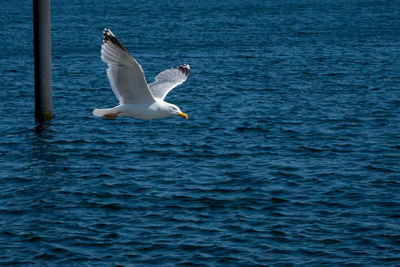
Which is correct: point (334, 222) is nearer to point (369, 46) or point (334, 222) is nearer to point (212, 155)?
point (212, 155)

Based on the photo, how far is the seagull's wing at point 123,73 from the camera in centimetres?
1524

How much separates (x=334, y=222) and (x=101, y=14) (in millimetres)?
58951

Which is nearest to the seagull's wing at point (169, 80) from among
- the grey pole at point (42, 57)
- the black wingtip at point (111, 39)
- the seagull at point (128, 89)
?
the seagull at point (128, 89)

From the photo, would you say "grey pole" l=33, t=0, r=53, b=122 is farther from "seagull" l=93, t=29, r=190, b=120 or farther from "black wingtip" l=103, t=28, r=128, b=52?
"black wingtip" l=103, t=28, r=128, b=52

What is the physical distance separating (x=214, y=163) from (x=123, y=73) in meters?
9.70

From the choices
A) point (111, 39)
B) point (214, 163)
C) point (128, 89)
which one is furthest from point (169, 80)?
point (214, 163)

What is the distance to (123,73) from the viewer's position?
15.9 metres

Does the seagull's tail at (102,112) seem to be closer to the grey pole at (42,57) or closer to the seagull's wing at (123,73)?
the seagull's wing at (123,73)

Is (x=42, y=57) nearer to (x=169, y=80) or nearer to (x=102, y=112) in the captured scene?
(x=169, y=80)

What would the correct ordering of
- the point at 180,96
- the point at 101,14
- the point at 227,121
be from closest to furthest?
the point at 227,121
the point at 180,96
the point at 101,14

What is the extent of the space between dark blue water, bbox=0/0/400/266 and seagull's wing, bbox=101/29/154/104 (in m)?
4.01

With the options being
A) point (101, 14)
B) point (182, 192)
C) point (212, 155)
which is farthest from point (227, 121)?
point (101, 14)

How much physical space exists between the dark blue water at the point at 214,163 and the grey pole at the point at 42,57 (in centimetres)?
85

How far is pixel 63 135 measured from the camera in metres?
29.2
